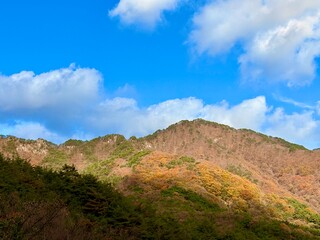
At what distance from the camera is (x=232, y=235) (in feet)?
118

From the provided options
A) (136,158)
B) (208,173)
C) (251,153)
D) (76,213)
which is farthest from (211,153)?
(76,213)

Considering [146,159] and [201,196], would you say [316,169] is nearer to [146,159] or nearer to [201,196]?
[146,159]

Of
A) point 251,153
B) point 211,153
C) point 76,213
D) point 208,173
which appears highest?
point 251,153

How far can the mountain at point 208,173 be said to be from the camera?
42094 millimetres

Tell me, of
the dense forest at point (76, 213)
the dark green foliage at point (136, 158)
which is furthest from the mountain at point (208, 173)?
the dense forest at point (76, 213)

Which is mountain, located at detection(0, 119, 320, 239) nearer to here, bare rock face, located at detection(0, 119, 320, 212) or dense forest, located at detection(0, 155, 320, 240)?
bare rock face, located at detection(0, 119, 320, 212)

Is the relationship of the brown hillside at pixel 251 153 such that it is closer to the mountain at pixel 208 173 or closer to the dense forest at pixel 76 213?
the mountain at pixel 208 173

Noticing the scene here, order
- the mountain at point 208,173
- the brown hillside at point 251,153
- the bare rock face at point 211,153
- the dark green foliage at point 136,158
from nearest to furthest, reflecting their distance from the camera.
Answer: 1. the mountain at point 208,173
2. the dark green foliage at point 136,158
3. the bare rock face at point 211,153
4. the brown hillside at point 251,153

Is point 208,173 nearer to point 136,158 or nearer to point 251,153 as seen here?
point 136,158

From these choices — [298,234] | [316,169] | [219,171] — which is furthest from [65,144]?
[298,234]

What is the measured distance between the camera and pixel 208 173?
6081 centimetres

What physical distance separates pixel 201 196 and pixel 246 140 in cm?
6990

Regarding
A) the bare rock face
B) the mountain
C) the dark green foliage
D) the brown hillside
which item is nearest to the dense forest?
the mountain

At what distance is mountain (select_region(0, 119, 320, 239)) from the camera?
42094mm
